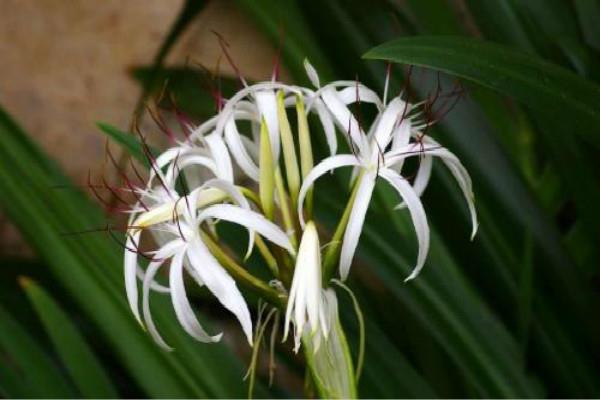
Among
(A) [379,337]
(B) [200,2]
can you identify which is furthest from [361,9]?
(A) [379,337]

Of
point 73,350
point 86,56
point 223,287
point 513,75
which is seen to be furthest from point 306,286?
point 86,56

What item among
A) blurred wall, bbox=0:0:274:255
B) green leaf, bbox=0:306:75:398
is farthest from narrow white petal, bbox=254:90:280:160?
blurred wall, bbox=0:0:274:255

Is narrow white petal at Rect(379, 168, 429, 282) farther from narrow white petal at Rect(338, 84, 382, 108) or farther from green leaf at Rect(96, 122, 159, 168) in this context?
green leaf at Rect(96, 122, 159, 168)

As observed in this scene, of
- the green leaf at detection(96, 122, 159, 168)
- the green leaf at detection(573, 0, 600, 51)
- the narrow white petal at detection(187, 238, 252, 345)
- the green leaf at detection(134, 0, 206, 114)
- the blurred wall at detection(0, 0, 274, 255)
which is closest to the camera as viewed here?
the narrow white petal at detection(187, 238, 252, 345)

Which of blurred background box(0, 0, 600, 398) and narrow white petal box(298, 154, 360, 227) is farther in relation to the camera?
blurred background box(0, 0, 600, 398)

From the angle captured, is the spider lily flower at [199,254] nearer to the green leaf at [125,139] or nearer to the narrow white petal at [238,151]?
the narrow white petal at [238,151]

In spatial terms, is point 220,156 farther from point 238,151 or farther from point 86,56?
point 86,56
